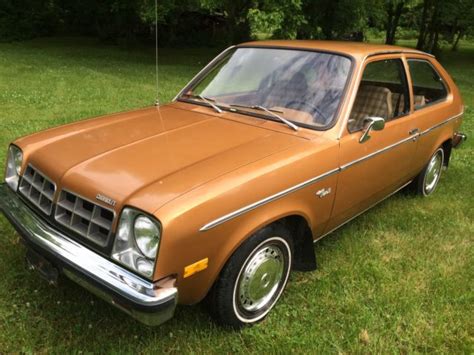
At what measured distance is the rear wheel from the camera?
490cm

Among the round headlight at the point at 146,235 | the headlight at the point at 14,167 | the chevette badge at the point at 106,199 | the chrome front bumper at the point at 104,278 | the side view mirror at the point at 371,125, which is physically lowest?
the chrome front bumper at the point at 104,278

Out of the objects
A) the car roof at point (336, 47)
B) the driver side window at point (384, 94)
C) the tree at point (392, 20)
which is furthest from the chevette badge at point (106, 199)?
the tree at point (392, 20)

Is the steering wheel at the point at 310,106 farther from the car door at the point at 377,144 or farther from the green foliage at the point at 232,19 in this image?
the green foliage at the point at 232,19

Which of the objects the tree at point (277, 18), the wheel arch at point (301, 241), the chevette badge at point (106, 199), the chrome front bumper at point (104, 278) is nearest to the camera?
the chrome front bumper at point (104, 278)

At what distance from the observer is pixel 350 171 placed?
3316 mm

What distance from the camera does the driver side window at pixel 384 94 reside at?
3990mm

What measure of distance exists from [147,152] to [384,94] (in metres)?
2.33

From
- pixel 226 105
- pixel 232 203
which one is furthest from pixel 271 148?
pixel 226 105

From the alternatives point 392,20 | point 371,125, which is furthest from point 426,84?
point 392,20

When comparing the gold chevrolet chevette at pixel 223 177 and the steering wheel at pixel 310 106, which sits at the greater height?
the steering wheel at pixel 310 106

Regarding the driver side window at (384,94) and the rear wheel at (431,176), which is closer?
the driver side window at (384,94)

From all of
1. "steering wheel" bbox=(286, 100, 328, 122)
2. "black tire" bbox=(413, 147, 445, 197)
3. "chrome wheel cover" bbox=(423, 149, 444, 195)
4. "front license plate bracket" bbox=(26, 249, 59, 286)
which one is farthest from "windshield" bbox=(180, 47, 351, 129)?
"chrome wheel cover" bbox=(423, 149, 444, 195)

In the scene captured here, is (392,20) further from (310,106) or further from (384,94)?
(310,106)

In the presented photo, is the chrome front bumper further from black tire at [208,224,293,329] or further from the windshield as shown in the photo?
the windshield
